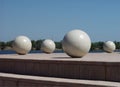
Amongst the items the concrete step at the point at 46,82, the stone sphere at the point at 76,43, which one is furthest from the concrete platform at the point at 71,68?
the stone sphere at the point at 76,43

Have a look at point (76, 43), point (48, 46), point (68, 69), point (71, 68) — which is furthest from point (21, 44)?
point (71, 68)

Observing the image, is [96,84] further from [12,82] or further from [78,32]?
[78,32]

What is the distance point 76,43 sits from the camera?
1506cm

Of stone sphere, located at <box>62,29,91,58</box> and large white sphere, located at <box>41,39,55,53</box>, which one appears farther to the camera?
large white sphere, located at <box>41,39,55,53</box>

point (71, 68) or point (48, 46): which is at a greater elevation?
point (71, 68)

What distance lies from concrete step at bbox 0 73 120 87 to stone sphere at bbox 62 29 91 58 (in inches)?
123

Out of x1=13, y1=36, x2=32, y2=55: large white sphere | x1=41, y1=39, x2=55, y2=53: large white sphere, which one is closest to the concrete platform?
x1=13, y1=36, x2=32, y2=55: large white sphere

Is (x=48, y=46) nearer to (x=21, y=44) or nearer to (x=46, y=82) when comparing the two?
(x=21, y=44)

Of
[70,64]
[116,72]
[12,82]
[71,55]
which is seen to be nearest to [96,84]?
[116,72]

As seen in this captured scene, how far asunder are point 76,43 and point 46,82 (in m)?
3.88

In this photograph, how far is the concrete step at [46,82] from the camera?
35.5 ft

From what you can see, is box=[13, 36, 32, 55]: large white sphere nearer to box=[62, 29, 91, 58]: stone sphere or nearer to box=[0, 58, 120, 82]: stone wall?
box=[0, 58, 120, 82]: stone wall

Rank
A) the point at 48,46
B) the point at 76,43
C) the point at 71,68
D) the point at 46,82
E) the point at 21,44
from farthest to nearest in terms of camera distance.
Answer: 1. the point at 48,46
2. the point at 21,44
3. the point at 76,43
4. the point at 71,68
5. the point at 46,82

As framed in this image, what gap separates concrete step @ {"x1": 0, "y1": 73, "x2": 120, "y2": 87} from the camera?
35.5 ft
